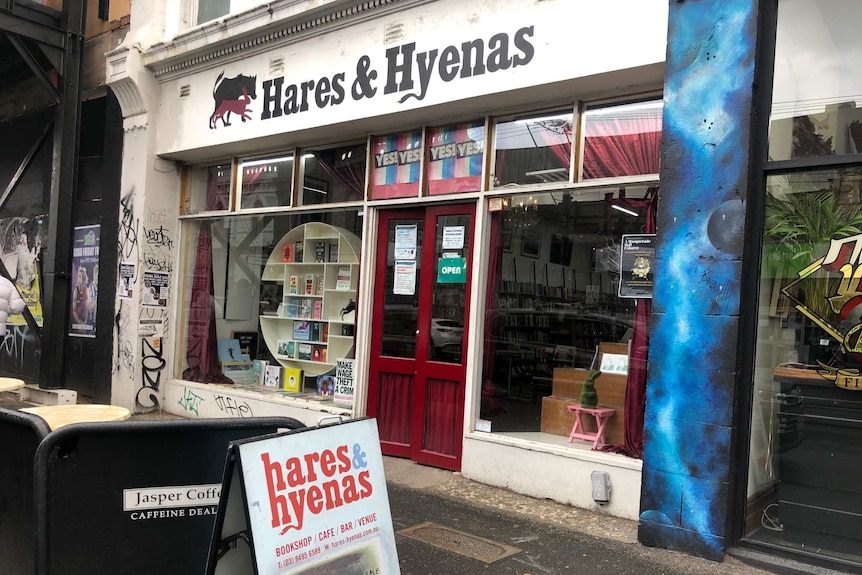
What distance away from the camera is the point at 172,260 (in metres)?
9.21

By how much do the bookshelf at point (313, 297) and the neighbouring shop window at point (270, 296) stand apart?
0.01m

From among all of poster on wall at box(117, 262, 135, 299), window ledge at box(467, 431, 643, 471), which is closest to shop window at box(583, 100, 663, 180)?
window ledge at box(467, 431, 643, 471)

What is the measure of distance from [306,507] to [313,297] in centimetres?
518

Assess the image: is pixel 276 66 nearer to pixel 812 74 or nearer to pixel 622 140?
pixel 622 140

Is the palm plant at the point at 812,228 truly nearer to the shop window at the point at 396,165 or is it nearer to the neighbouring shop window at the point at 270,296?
the shop window at the point at 396,165

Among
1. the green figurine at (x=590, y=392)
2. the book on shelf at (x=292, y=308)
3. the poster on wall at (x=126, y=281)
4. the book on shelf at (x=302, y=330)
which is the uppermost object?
the poster on wall at (x=126, y=281)

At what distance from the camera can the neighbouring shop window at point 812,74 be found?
14.7 feet

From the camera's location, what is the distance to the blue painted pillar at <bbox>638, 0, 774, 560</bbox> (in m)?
4.36

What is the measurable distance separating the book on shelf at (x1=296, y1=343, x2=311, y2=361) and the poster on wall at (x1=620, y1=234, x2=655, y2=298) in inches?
156

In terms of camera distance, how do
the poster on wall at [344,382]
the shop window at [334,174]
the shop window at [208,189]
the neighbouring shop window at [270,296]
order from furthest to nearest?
the shop window at [208,189]
the neighbouring shop window at [270,296]
the shop window at [334,174]
the poster on wall at [344,382]

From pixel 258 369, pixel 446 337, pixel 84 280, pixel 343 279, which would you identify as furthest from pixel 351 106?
pixel 84 280

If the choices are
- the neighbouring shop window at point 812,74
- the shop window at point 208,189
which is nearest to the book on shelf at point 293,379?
the shop window at point 208,189

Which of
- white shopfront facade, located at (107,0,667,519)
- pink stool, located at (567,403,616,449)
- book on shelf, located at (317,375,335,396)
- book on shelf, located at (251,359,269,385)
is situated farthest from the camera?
book on shelf, located at (251,359,269,385)

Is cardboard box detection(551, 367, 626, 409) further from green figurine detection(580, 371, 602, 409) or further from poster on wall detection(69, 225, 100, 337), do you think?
poster on wall detection(69, 225, 100, 337)
